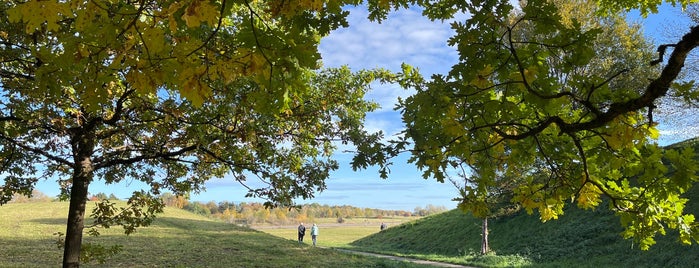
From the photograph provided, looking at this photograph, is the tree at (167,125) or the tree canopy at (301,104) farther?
the tree at (167,125)

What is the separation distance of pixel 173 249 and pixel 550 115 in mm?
16030

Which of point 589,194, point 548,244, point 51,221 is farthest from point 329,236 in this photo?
point 589,194


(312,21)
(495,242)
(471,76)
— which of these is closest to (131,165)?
(312,21)

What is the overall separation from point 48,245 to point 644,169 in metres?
18.8

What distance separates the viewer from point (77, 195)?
24.3 feet

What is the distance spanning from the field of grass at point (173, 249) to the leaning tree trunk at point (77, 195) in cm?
604

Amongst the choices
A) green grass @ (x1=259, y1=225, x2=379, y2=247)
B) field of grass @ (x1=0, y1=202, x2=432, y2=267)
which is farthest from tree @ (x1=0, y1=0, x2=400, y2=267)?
green grass @ (x1=259, y1=225, x2=379, y2=247)

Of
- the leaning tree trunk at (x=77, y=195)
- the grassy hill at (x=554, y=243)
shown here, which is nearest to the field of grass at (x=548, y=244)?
the grassy hill at (x=554, y=243)

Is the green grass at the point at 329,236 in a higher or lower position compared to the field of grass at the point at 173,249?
lower

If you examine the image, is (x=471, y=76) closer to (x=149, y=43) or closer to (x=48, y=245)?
(x=149, y=43)

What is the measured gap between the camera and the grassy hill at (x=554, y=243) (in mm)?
14711

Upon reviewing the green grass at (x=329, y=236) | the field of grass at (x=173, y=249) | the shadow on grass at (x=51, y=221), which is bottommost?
the green grass at (x=329, y=236)

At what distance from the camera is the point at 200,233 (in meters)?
22.4

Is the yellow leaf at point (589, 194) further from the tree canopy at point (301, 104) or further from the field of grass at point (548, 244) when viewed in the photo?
the field of grass at point (548, 244)
